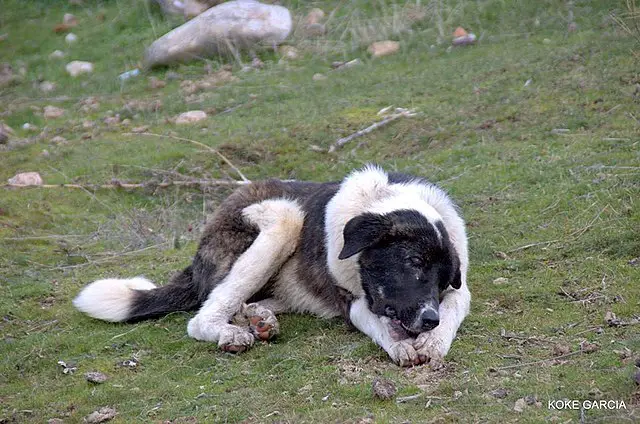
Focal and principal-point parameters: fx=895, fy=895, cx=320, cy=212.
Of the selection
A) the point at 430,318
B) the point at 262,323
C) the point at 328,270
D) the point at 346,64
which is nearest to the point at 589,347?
the point at 430,318

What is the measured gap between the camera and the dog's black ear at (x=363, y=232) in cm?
484

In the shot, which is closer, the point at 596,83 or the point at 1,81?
the point at 596,83

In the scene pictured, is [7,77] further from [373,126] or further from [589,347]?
[589,347]

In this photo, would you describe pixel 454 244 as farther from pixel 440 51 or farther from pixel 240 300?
pixel 440 51

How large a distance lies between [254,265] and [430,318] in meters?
1.44

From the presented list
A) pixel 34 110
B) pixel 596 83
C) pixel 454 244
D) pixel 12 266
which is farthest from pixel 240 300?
pixel 34 110

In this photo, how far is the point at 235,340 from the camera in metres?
5.14

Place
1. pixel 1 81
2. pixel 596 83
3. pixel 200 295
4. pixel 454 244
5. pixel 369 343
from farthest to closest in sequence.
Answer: pixel 1 81, pixel 596 83, pixel 200 295, pixel 454 244, pixel 369 343

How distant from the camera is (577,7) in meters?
12.3

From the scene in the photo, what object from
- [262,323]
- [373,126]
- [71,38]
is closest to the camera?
[262,323]

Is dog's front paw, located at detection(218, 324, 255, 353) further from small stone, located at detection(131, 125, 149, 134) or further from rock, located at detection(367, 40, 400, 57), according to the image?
rock, located at detection(367, 40, 400, 57)

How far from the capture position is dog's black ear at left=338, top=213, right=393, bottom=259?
15.9 feet

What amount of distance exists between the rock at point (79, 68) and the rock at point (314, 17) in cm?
351

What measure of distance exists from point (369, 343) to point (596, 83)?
18.9ft
